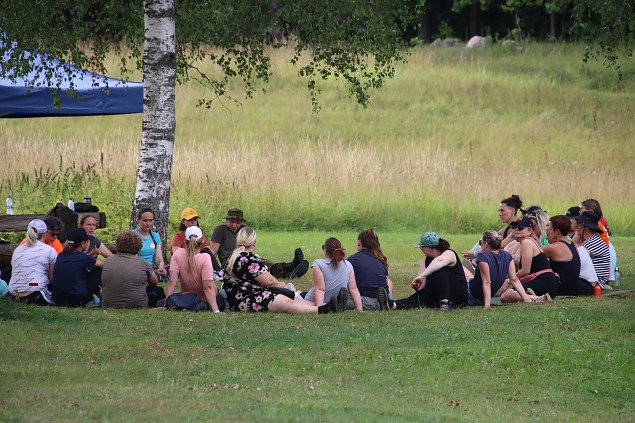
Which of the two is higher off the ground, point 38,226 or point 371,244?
point 38,226

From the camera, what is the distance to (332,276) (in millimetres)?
11945

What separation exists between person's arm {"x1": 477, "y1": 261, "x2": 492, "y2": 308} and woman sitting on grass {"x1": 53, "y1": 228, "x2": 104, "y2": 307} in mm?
4059

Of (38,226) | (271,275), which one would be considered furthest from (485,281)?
(38,226)

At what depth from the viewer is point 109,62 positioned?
39.1m

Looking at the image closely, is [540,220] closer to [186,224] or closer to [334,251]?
[334,251]

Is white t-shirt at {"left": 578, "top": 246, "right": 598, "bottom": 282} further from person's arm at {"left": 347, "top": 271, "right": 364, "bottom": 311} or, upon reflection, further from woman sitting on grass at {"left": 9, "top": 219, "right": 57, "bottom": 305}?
woman sitting on grass at {"left": 9, "top": 219, "right": 57, "bottom": 305}

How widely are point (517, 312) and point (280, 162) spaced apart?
14.6m

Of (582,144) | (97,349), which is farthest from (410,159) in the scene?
(97,349)

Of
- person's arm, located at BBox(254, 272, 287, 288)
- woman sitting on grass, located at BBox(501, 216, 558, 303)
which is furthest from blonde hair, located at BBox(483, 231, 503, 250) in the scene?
person's arm, located at BBox(254, 272, 287, 288)

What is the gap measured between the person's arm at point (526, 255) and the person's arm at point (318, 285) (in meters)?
2.56

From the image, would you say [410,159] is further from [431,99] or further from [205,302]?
[205,302]

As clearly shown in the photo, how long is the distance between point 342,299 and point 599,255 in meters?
3.91

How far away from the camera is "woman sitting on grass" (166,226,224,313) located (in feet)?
38.7

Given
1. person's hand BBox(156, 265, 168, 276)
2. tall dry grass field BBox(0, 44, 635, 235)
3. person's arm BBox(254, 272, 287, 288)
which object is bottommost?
person's hand BBox(156, 265, 168, 276)
